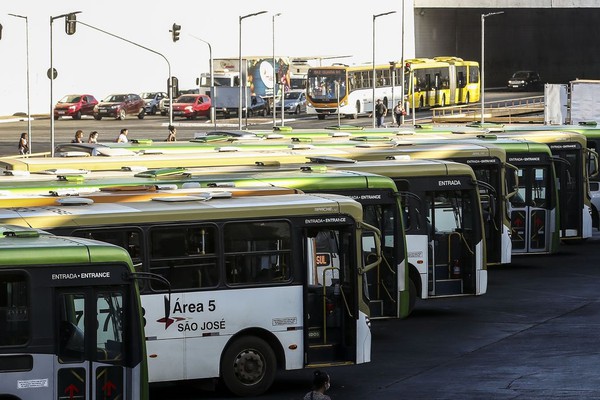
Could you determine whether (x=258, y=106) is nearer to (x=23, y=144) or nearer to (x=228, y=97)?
(x=228, y=97)

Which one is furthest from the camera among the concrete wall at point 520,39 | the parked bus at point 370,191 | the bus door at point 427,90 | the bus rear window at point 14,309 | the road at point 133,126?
the concrete wall at point 520,39

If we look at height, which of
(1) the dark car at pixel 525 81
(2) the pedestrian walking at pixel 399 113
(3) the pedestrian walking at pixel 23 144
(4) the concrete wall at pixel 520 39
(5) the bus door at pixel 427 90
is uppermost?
(4) the concrete wall at pixel 520 39

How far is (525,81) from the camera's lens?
106 m

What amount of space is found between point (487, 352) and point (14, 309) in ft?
30.4

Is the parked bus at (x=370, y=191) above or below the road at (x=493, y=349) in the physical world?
above

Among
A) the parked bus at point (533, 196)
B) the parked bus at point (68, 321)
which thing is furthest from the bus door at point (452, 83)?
the parked bus at point (68, 321)

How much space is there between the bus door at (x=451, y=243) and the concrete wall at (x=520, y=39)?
8314 cm

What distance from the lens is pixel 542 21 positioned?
11100 centimetres

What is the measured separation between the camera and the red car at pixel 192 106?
8312 cm

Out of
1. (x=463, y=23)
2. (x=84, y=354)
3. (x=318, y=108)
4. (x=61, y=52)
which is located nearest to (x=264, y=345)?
(x=84, y=354)

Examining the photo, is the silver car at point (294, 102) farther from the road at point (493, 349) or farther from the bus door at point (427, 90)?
the road at point (493, 349)

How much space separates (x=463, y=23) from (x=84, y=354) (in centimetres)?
9876

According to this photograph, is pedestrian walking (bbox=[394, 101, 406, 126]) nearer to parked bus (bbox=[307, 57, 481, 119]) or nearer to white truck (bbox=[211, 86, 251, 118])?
parked bus (bbox=[307, 57, 481, 119])

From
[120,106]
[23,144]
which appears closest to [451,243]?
[23,144]
